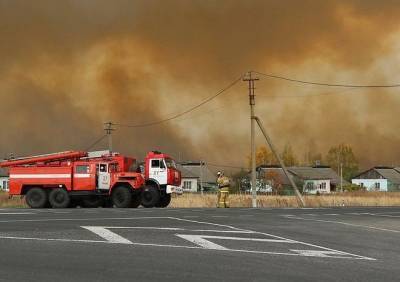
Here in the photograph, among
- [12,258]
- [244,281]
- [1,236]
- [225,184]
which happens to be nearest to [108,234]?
[1,236]

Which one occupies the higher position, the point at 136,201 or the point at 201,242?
the point at 136,201

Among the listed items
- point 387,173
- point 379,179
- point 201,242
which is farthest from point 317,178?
point 201,242

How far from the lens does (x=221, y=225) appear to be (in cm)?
1639

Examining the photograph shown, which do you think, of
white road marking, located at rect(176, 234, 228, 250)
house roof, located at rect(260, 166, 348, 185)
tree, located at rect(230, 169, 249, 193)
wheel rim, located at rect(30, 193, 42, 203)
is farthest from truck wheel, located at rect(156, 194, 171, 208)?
house roof, located at rect(260, 166, 348, 185)

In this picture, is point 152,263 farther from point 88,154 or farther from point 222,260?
point 88,154

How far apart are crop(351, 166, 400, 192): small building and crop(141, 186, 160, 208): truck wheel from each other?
111370 mm

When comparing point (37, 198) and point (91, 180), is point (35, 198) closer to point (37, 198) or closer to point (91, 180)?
point (37, 198)

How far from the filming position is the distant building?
362 feet

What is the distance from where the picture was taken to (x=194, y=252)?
10812 mm

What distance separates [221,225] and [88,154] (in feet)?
62.4

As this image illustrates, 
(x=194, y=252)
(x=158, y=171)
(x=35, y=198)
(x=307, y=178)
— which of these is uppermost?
(x=307, y=178)

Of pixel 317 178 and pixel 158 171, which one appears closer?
pixel 158 171

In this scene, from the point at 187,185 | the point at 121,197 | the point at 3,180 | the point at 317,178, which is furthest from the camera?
the point at 317,178

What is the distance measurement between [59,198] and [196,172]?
93473 millimetres
